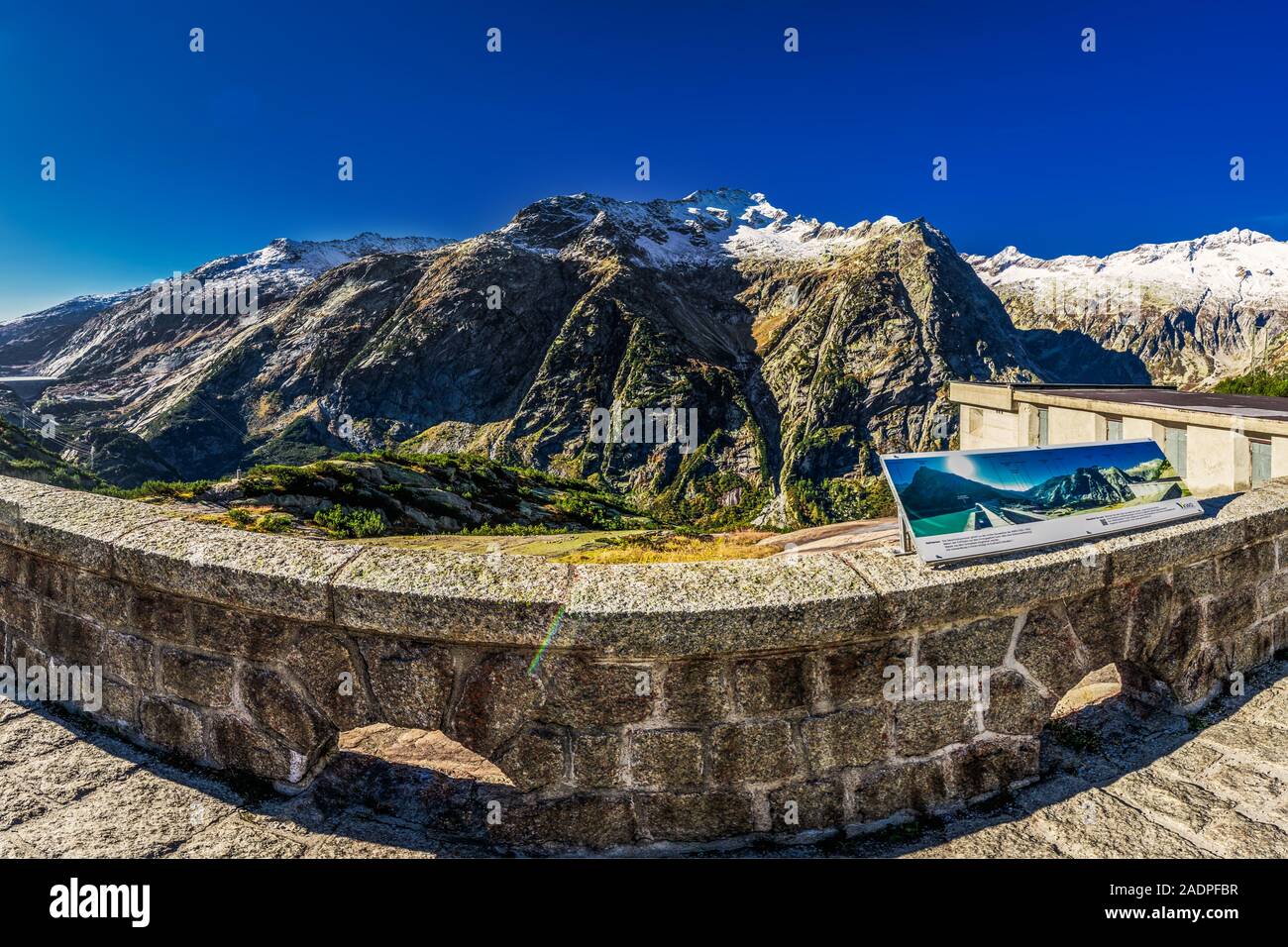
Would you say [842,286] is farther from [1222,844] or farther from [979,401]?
[1222,844]

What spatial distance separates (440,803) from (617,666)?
1.26 meters

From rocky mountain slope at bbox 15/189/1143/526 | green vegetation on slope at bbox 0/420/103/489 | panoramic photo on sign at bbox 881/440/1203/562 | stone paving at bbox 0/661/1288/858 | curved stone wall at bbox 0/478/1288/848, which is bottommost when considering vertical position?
stone paving at bbox 0/661/1288/858

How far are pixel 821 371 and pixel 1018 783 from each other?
179m

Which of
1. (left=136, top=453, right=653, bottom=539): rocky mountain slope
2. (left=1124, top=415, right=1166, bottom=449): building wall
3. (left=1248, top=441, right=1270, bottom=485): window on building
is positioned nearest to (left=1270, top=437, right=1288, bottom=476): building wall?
(left=1248, top=441, right=1270, bottom=485): window on building

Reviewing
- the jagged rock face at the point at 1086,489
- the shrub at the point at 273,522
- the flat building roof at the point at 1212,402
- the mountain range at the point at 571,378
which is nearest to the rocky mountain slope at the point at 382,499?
the shrub at the point at 273,522

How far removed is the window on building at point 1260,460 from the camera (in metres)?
16.7

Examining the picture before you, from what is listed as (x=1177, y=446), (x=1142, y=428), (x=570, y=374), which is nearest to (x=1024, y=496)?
(x=1177, y=446)

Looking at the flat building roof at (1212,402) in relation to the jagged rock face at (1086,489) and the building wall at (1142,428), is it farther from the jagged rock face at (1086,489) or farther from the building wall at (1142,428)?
the jagged rock face at (1086,489)

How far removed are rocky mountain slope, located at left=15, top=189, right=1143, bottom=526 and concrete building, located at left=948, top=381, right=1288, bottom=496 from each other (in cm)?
10279

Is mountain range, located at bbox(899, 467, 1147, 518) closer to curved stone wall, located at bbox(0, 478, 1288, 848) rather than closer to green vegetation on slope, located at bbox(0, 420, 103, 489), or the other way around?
curved stone wall, located at bbox(0, 478, 1288, 848)

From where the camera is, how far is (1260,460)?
16906 millimetres

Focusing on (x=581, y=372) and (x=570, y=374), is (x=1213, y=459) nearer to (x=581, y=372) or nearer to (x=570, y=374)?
(x=581, y=372)

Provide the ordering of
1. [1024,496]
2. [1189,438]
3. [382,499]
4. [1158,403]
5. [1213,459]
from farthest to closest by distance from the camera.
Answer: [1158,403] < [1189,438] < [1213,459] < [382,499] < [1024,496]

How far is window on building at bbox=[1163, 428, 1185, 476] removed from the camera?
19.2 meters
